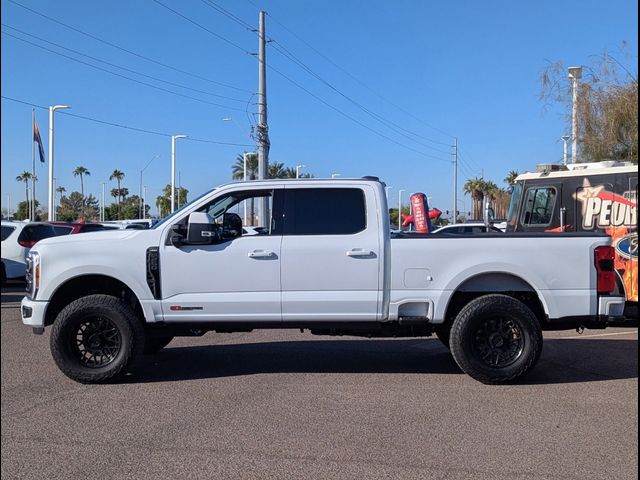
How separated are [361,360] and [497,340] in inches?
74.9

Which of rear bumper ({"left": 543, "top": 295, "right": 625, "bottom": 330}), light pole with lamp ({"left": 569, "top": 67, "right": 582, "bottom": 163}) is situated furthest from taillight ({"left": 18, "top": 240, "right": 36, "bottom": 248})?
light pole with lamp ({"left": 569, "top": 67, "right": 582, "bottom": 163})

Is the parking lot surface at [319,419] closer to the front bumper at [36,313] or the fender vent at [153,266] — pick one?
the front bumper at [36,313]

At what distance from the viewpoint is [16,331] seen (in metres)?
9.95

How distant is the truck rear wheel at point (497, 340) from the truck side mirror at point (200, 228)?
110 inches

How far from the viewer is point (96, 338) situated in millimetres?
6809

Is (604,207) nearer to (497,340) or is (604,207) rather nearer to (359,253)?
(497,340)

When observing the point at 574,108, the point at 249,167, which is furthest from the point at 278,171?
the point at 574,108

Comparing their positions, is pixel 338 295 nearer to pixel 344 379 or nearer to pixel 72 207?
pixel 344 379

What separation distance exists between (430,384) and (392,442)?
1.91 m

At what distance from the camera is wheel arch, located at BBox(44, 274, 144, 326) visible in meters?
6.89

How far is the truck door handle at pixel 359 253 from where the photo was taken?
6684 millimetres

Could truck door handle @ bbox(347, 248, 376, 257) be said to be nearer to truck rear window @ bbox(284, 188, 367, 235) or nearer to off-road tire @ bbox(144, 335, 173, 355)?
truck rear window @ bbox(284, 188, 367, 235)

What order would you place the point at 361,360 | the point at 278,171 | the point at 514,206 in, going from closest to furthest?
the point at 361,360 < the point at 514,206 < the point at 278,171

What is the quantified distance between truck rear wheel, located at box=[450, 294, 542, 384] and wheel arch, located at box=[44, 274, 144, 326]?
3.49m
